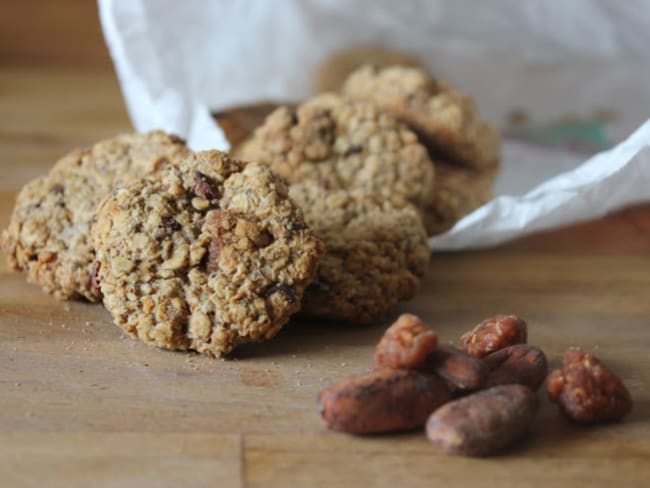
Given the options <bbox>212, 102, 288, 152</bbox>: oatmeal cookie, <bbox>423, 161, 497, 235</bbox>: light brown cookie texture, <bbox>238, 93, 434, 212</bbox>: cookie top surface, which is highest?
<bbox>212, 102, 288, 152</bbox>: oatmeal cookie

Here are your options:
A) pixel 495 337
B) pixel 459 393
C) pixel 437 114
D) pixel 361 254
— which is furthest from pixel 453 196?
pixel 459 393

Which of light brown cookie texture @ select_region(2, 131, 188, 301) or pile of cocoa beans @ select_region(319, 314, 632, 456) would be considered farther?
light brown cookie texture @ select_region(2, 131, 188, 301)

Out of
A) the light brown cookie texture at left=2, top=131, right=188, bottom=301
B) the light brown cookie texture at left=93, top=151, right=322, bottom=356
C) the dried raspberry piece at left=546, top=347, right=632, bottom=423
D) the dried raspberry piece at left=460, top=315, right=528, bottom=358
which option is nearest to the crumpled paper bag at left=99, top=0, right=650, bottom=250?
the light brown cookie texture at left=2, top=131, right=188, bottom=301

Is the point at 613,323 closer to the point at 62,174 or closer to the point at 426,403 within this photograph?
the point at 426,403

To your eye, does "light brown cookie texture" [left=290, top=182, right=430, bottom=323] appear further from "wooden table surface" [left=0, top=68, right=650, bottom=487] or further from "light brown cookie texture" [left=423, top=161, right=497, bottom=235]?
"light brown cookie texture" [left=423, top=161, right=497, bottom=235]

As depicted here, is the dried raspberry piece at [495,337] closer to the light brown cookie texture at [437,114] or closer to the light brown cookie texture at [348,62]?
the light brown cookie texture at [437,114]

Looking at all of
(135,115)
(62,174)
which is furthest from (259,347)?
(135,115)
